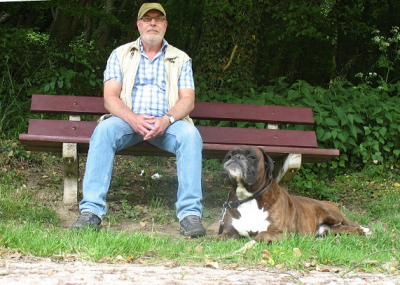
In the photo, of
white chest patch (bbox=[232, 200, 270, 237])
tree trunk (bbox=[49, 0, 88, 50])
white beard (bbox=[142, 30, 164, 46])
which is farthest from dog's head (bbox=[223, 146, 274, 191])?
tree trunk (bbox=[49, 0, 88, 50])

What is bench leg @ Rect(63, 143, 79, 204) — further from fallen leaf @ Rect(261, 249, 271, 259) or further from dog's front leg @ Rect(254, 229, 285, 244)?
fallen leaf @ Rect(261, 249, 271, 259)

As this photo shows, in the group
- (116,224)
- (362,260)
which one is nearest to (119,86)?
(116,224)

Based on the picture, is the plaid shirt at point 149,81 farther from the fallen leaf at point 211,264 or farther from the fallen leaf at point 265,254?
the fallen leaf at point 211,264

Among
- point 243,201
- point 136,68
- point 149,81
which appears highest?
point 136,68

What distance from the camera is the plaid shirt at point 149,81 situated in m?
5.46

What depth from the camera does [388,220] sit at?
5.91 m

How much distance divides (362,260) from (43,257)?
2013 millimetres

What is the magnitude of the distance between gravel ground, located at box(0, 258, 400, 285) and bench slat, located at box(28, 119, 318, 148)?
2.71m

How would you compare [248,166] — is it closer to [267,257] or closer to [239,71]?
[267,257]

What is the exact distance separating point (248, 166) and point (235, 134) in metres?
1.76

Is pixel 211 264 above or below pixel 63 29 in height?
below

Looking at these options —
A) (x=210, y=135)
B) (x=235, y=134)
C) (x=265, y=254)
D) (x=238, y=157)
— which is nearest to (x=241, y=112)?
(x=235, y=134)

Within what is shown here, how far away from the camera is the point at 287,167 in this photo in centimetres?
587

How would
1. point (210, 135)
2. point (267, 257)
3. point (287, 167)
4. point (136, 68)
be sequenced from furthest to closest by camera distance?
1. point (210, 135)
2. point (287, 167)
3. point (136, 68)
4. point (267, 257)
